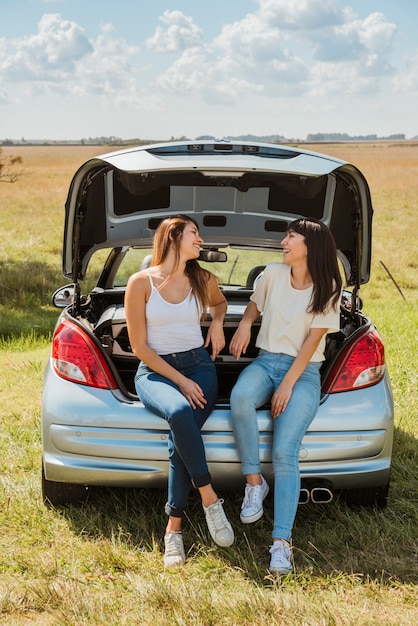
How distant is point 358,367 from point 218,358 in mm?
1034

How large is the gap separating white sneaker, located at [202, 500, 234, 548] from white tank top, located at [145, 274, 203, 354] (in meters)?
0.79

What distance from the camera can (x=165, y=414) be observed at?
3490 millimetres

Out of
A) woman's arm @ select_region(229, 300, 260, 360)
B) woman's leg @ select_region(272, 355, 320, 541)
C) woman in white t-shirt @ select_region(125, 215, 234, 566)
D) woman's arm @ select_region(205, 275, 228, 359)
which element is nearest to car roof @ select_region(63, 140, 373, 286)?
woman in white t-shirt @ select_region(125, 215, 234, 566)

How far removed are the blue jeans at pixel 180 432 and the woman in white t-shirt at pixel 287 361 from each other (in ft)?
0.55

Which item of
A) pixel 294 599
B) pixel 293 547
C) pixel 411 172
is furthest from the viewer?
pixel 411 172

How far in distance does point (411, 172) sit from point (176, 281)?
46257mm

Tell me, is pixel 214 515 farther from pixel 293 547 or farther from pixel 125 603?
pixel 125 603

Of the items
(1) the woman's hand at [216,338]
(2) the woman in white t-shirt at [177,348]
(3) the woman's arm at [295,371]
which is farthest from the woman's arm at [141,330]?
(3) the woman's arm at [295,371]

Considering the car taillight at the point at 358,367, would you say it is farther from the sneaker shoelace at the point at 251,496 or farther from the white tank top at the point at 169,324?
the white tank top at the point at 169,324

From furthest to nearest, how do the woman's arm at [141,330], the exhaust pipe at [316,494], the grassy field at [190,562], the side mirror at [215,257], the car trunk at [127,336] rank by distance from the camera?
the side mirror at [215,257], the car trunk at [127,336], the woman's arm at [141,330], the exhaust pipe at [316,494], the grassy field at [190,562]

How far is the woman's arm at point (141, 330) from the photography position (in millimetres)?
3730

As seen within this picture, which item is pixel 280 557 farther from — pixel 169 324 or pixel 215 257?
pixel 215 257

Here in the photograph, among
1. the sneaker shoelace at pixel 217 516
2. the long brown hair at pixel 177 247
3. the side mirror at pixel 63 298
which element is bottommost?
the sneaker shoelace at pixel 217 516

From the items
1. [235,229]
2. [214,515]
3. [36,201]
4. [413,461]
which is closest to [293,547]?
[214,515]
